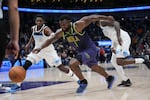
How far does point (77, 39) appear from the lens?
6.21 m

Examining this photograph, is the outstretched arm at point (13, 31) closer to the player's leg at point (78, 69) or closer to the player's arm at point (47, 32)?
the player's leg at point (78, 69)

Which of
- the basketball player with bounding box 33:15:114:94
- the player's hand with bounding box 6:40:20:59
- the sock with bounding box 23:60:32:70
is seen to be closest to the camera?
the player's hand with bounding box 6:40:20:59

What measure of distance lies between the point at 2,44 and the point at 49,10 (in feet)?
100

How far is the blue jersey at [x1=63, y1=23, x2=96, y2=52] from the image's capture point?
242 inches

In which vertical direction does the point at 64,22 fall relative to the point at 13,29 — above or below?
below

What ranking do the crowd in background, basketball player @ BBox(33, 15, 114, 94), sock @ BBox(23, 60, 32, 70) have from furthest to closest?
the crowd in background < sock @ BBox(23, 60, 32, 70) < basketball player @ BBox(33, 15, 114, 94)

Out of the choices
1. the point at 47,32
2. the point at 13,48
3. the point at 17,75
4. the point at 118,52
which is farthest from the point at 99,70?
the point at 13,48

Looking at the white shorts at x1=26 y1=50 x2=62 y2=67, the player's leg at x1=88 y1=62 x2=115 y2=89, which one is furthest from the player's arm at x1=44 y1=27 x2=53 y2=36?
the player's leg at x1=88 y1=62 x2=115 y2=89

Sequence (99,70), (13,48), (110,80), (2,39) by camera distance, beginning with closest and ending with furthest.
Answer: (13,48) < (2,39) < (99,70) < (110,80)

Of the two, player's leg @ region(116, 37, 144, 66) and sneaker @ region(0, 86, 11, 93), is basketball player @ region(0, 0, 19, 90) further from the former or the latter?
player's leg @ region(116, 37, 144, 66)

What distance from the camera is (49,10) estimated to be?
107 ft

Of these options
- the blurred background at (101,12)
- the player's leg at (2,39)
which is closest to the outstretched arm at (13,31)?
the player's leg at (2,39)

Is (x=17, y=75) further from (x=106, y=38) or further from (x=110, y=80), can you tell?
(x=106, y=38)

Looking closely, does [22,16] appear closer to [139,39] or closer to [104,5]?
[104,5]
